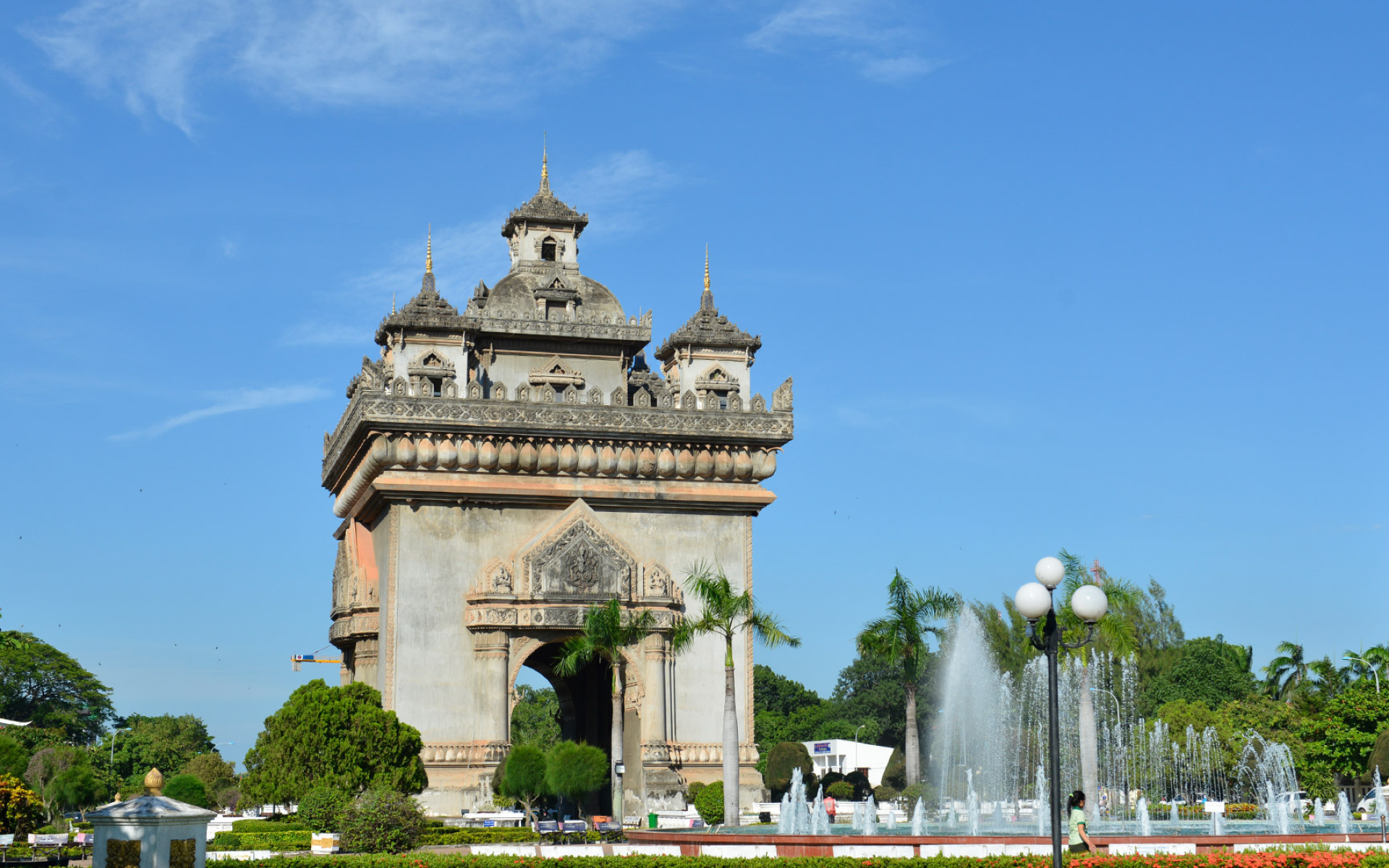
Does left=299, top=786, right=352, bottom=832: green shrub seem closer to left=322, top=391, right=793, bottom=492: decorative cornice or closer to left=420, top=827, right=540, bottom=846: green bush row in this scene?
left=420, top=827, right=540, bottom=846: green bush row

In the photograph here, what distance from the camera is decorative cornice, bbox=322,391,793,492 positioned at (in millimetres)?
35750

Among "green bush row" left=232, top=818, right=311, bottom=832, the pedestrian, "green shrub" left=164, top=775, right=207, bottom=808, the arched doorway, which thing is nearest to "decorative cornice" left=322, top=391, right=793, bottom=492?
the arched doorway

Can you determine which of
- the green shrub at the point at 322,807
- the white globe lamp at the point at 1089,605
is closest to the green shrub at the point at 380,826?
the green shrub at the point at 322,807

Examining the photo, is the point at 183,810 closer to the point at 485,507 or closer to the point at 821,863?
the point at 821,863

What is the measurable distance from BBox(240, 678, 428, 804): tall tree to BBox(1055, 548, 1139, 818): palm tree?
13187 mm

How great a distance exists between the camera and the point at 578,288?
135ft

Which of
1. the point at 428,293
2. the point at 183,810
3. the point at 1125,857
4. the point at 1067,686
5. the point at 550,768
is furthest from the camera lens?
the point at 1067,686

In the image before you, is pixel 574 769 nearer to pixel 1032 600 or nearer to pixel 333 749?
pixel 333 749

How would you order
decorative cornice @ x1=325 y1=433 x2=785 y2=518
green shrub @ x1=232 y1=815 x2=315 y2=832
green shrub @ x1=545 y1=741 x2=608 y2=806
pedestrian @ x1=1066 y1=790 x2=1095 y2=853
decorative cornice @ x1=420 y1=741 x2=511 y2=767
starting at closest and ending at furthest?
pedestrian @ x1=1066 y1=790 x2=1095 y2=853 → green shrub @ x1=232 y1=815 x2=315 y2=832 → green shrub @ x1=545 y1=741 x2=608 y2=806 → decorative cornice @ x1=420 y1=741 x2=511 y2=767 → decorative cornice @ x1=325 y1=433 x2=785 y2=518

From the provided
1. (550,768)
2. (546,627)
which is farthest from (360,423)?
(550,768)

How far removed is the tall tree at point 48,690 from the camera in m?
74.3

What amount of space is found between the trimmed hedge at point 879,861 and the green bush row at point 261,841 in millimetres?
5653

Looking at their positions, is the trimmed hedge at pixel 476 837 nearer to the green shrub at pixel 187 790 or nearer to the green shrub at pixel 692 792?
the green shrub at pixel 692 792

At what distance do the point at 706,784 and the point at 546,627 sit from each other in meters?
5.07
